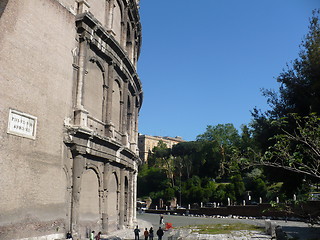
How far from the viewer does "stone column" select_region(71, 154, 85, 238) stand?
52.9 feet

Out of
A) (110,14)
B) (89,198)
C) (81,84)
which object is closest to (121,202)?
(89,198)

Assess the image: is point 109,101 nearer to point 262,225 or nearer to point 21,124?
point 21,124

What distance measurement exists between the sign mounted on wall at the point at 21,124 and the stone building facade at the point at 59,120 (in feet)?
0.13

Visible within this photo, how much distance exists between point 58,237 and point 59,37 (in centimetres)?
897

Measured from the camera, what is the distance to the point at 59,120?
52.0ft

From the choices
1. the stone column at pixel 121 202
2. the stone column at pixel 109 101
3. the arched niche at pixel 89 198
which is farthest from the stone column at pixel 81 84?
the stone column at pixel 121 202

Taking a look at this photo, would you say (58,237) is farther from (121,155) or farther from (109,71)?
(109,71)

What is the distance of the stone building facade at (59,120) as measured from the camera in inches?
519

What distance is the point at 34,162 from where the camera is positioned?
45.9 feet

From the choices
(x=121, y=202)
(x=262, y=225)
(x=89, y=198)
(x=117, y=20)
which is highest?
(x=117, y=20)

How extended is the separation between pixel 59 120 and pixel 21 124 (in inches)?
95.8

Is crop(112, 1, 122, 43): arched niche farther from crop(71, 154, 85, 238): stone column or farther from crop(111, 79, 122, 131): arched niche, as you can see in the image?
crop(71, 154, 85, 238): stone column

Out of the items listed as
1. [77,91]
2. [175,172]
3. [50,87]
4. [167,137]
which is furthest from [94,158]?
[167,137]

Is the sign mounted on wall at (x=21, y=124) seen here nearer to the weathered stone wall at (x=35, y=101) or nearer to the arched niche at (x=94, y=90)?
the weathered stone wall at (x=35, y=101)
